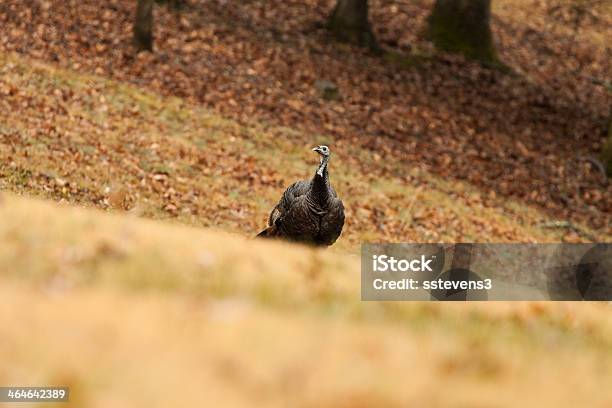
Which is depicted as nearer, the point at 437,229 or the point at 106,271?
the point at 106,271

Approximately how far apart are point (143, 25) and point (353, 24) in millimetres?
8735

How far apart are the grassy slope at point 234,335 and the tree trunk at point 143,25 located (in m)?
18.1

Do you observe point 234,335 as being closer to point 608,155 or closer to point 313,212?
point 313,212

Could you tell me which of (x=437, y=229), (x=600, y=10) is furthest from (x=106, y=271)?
(x=600, y=10)

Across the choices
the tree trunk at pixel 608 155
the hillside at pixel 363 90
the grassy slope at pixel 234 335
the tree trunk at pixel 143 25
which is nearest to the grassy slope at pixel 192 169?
the hillside at pixel 363 90

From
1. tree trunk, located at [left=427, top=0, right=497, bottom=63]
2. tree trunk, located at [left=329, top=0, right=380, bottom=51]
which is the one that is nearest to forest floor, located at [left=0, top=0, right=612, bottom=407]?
tree trunk, located at [left=329, top=0, right=380, bottom=51]

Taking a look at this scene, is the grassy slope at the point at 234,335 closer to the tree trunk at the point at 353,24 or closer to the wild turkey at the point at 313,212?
the wild turkey at the point at 313,212

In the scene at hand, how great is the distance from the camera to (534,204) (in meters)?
24.9

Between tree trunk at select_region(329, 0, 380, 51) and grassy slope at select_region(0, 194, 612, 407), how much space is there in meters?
23.8

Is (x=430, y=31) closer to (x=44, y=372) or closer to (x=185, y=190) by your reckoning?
(x=185, y=190)

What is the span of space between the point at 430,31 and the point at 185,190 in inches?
665

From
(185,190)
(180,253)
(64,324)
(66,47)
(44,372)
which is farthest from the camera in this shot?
(66,47)

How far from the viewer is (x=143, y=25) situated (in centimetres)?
2492

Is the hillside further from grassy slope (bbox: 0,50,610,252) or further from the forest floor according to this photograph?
grassy slope (bbox: 0,50,610,252)
